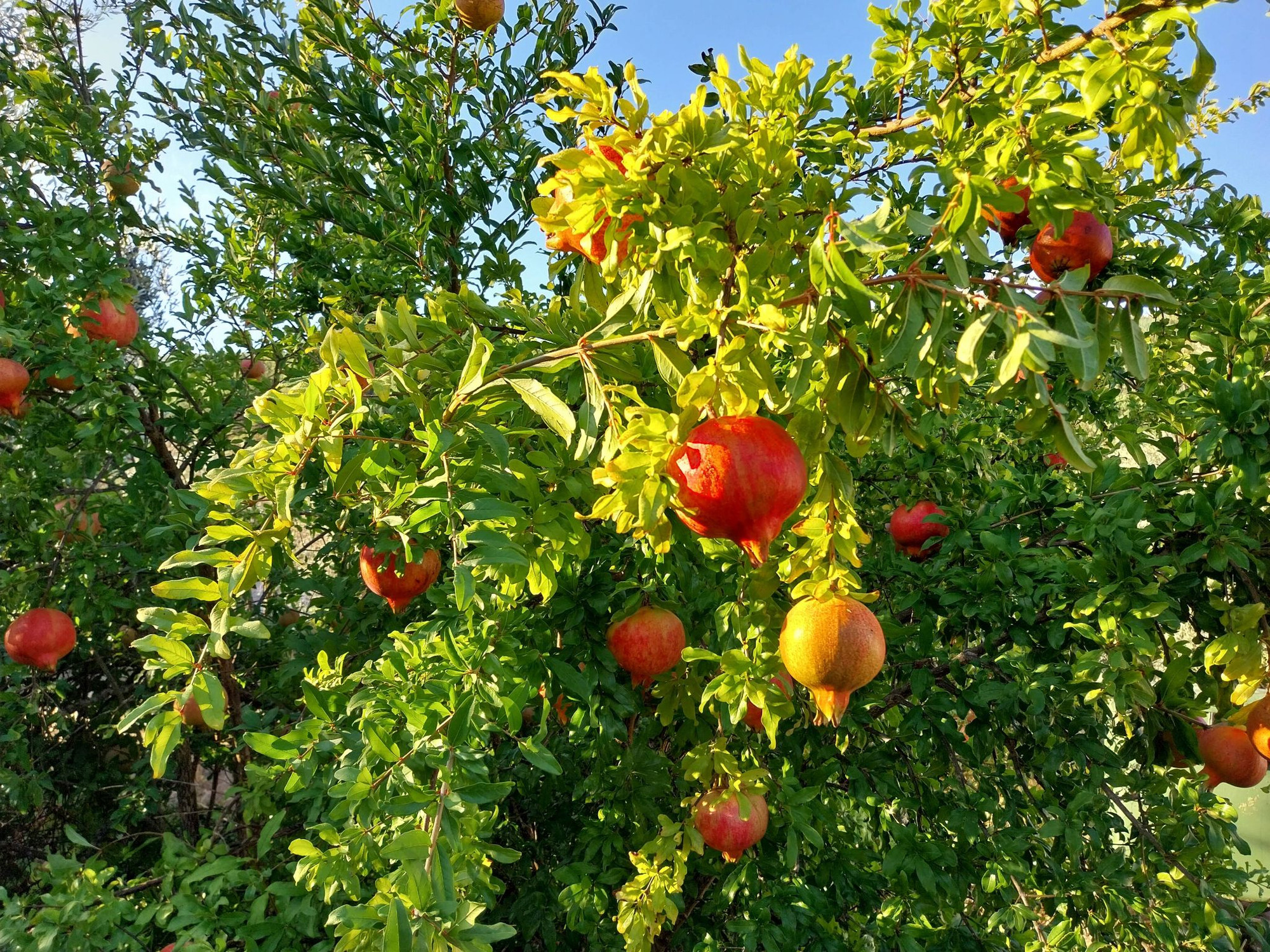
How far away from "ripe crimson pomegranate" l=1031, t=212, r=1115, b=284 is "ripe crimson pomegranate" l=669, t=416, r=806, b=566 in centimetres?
90

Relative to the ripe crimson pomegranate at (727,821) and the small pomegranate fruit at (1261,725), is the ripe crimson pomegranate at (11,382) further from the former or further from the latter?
the small pomegranate fruit at (1261,725)

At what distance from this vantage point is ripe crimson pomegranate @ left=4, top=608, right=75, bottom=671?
2.57 m

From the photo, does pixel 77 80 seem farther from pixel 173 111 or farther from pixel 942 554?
pixel 942 554

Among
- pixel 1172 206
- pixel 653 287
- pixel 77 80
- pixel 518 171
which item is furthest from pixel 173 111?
pixel 1172 206

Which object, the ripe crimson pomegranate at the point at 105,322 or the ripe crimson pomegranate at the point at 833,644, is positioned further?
the ripe crimson pomegranate at the point at 105,322

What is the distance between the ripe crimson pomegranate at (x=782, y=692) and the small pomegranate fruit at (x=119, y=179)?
3049mm

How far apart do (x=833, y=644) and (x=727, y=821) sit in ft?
2.99

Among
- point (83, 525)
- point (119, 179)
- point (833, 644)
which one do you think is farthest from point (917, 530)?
point (119, 179)

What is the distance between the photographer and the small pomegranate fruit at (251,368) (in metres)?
3.34

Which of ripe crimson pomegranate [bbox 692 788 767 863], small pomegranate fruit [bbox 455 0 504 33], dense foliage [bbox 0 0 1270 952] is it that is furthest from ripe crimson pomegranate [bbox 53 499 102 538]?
ripe crimson pomegranate [bbox 692 788 767 863]

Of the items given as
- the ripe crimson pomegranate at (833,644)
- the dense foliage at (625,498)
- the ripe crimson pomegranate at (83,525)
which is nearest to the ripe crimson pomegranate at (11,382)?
the dense foliage at (625,498)

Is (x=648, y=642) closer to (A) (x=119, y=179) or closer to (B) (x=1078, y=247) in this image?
(B) (x=1078, y=247)

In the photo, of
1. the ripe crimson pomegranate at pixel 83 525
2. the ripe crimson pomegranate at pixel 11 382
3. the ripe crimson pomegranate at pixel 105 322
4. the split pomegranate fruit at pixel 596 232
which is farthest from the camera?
the ripe crimson pomegranate at pixel 83 525

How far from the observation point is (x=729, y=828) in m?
1.73
